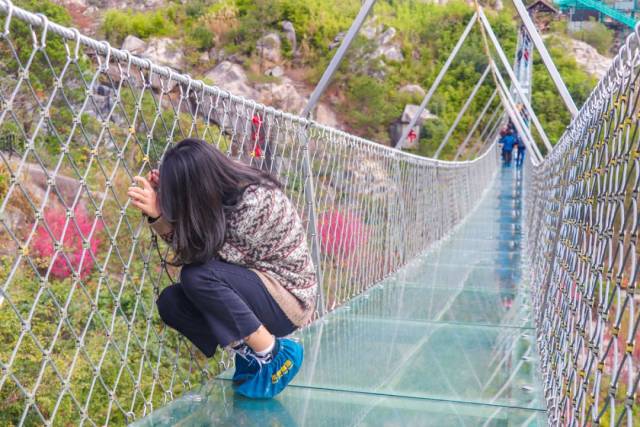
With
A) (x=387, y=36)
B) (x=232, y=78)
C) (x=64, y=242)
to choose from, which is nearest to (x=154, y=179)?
(x=64, y=242)

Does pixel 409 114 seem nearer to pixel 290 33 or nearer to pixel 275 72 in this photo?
pixel 275 72

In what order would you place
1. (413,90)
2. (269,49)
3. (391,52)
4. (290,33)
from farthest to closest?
1. (391,52)
2. (413,90)
3. (290,33)
4. (269,49)

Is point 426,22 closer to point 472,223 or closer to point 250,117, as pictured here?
point 472,223

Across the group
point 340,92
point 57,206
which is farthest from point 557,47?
point 57,206

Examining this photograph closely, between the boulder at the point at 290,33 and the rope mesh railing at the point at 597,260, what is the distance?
14328 mm

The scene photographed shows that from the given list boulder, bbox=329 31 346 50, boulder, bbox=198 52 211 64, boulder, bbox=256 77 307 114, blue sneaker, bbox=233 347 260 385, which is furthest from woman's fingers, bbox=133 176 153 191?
boulder, bbox=329 31 346 50

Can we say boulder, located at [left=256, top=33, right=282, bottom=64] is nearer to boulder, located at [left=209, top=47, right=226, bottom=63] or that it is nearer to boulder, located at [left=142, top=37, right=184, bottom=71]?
boulder, located at [left=209, top=47, right=226, bottom=63]

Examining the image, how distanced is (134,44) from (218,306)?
13.7 m

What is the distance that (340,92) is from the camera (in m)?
15.4

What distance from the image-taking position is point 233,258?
138 centimetres

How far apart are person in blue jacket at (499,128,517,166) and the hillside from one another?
2.89 meters

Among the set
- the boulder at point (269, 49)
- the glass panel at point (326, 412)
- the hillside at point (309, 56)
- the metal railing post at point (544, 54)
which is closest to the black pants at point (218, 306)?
the glass panel at point (326, 412)

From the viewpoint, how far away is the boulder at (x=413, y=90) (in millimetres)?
15910

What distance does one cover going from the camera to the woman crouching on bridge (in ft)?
4.25
